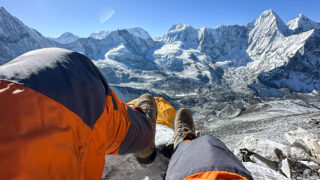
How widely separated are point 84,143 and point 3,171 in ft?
1.33

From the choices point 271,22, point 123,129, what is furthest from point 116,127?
Answer: point 271,22

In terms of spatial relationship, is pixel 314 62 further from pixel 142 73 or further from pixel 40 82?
pixel 40 82

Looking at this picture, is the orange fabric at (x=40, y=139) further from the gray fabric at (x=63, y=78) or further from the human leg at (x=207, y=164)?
the human leg at (x=207, y=164)

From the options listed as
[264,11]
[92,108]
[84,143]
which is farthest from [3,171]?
[264,11]

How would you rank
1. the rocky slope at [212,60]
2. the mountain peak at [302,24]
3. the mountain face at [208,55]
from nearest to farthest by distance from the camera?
1. the rocky slope at [212,60]
2. the mountain face at [208,55]
3. the mountain peak at [302,24]

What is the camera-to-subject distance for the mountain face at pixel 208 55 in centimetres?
8044

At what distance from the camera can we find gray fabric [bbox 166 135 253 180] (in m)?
1.43

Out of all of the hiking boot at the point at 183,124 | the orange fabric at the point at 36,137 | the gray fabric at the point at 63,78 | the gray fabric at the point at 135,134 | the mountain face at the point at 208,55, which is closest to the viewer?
the orange fabric at the point at 36,137

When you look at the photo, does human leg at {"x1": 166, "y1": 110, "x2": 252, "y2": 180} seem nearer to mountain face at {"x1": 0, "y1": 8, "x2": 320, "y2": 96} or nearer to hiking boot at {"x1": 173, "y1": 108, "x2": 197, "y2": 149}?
hiking boot at {"x1": 173, "y1": 108, "x2": 197, "y2": 149}

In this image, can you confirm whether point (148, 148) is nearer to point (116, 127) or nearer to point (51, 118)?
point (116, 127)

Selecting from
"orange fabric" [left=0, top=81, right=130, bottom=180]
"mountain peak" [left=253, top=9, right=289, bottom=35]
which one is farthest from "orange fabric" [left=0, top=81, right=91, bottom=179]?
"mountain peak" [left=253, top=9, right=289, bottom=35]

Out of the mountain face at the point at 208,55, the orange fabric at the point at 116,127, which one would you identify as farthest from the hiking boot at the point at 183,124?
the mountain face at the point at 208,55

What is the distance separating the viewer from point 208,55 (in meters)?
138

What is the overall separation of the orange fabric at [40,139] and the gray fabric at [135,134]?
69cm
